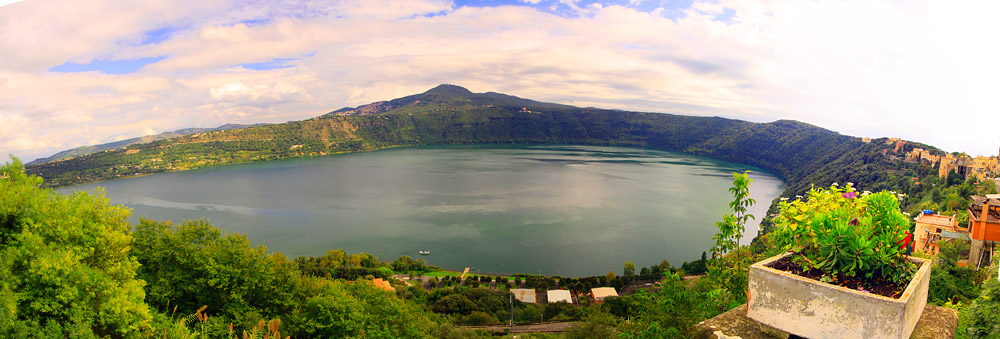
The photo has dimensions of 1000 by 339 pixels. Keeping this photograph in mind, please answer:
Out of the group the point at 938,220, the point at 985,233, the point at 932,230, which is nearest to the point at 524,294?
the point at 985,233

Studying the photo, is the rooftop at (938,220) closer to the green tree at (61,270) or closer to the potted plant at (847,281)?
the potted plant at (847,281)

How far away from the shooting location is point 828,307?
1752mm

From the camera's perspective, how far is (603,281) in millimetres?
22266

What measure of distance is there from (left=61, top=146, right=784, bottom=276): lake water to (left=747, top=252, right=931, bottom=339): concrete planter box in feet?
75.2

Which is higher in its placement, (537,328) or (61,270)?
(61,270)

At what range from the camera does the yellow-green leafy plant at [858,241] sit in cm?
186

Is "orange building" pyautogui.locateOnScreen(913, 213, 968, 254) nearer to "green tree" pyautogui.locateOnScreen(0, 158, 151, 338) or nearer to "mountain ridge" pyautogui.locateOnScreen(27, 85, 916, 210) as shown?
"green tree" pyautogui.locateOnScreen(0, 158, 151, 338)

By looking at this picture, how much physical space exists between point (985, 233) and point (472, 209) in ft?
103

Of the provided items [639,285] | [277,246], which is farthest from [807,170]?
[277,246]

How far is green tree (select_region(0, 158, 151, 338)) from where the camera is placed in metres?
4.83

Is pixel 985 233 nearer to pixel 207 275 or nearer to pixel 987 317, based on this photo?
pixel 987 317

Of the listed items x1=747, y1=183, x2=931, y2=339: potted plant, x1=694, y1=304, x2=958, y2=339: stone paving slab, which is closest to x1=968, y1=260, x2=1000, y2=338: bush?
x1=694, y1=304, x2=958, y2=339: stone paving slab

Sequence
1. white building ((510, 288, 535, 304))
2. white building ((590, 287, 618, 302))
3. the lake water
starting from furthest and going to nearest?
the lake water, white building ((510, 288, 535, 304)), white building ((590, 287, 618, 302))

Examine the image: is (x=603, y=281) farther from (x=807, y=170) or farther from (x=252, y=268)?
(x=807, y=170)
